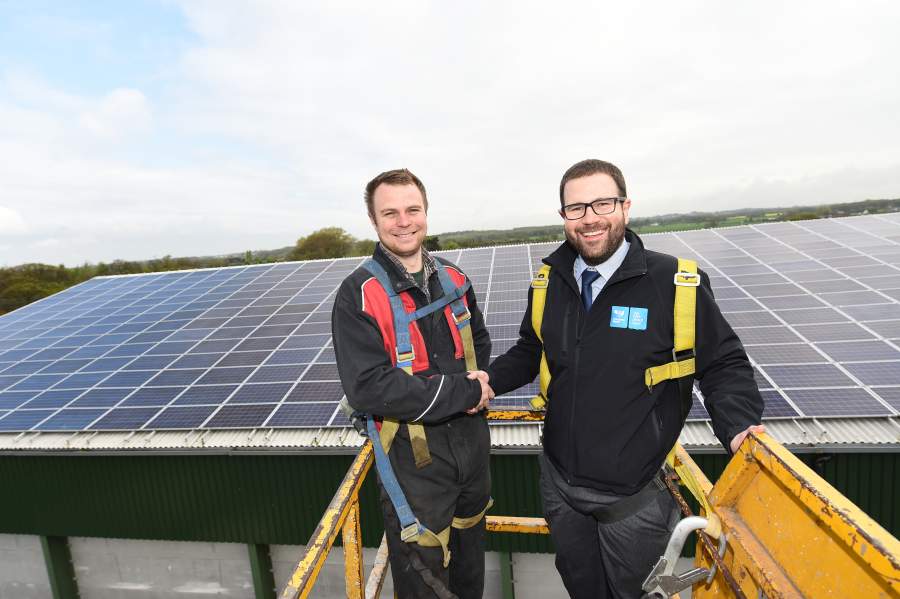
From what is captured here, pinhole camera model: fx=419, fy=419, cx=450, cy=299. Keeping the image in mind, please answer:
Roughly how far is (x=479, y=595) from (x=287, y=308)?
11359mm

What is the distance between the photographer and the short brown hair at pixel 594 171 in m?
2.82

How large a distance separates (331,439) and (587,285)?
6.54 metres

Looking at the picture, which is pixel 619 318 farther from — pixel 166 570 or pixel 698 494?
pixel 166 570

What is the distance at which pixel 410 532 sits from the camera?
2.92 meters

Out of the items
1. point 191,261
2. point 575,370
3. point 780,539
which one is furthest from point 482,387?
point 191,261

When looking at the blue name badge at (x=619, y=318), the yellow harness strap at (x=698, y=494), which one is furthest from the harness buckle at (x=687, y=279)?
the yellow harness strap at (x=698, y=494)

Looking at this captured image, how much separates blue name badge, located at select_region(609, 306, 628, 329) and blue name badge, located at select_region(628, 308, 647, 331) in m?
0.03

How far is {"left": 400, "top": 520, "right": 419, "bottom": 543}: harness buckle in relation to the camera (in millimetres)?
2908

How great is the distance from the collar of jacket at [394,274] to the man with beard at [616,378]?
0.84 metres

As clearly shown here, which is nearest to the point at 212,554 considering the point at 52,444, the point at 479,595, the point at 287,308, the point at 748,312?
the point at 52,444

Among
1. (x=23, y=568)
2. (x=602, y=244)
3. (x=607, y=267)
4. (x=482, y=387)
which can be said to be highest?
(x=602, y=244)

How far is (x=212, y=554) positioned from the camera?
32.1 ft

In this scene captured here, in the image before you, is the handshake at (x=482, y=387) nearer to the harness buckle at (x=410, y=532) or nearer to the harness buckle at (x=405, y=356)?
the harness buckle at (x=405, y=356)

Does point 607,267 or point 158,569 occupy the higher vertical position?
point 607,267
